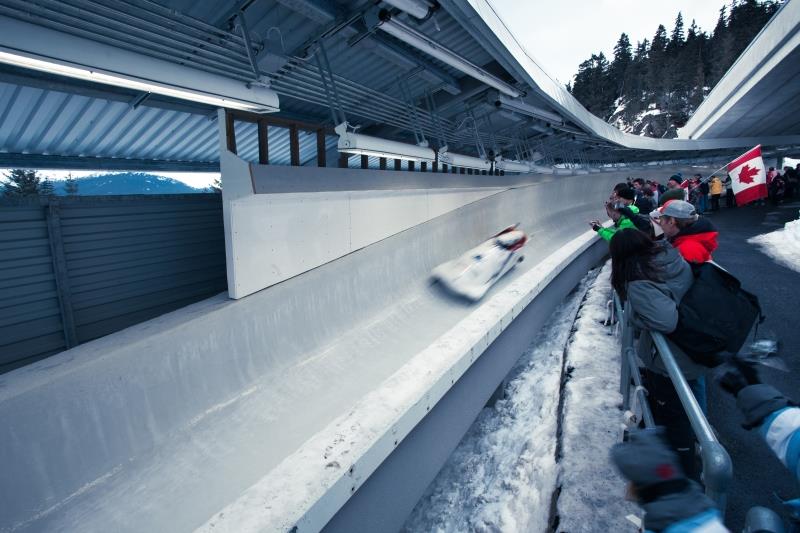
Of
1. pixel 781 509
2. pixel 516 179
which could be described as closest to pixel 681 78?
pixel 516 179

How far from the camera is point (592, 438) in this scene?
2213 millimetres

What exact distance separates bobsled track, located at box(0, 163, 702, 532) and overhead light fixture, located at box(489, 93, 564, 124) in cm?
349

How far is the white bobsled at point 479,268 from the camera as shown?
392 centimetres

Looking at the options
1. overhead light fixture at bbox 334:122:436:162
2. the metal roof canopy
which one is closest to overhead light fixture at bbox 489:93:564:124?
the metal roof canopy

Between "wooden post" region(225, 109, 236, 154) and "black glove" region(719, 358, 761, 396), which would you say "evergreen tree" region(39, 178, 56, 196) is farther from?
"black glove" region(719, 358, 761, 396)

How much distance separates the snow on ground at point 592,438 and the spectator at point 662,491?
41.2 inches

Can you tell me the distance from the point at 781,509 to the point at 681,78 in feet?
207

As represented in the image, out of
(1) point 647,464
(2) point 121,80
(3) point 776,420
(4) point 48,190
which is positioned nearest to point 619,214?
(3) point 776,420

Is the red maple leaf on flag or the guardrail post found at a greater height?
the red maple leaf on flag

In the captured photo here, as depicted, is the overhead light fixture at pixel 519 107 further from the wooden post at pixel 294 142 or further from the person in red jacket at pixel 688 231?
the person in red jacket at pixel 688 231

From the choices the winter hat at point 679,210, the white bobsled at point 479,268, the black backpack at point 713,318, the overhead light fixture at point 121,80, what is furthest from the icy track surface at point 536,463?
the overhead light fixture at point 121,80

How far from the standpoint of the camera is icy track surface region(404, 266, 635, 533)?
1.85 m

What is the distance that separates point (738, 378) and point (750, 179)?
4877mm

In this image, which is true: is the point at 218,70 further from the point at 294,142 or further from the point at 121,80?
the point at 121,80
